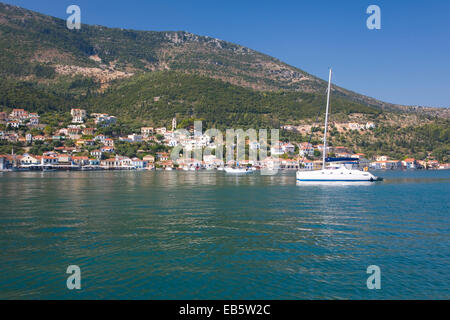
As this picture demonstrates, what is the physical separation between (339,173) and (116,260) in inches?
1351

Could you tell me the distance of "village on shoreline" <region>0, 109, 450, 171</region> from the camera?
3595 inches

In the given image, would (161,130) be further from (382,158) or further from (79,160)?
(382,158)

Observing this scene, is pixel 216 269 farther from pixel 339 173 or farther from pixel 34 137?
pixel 34 137

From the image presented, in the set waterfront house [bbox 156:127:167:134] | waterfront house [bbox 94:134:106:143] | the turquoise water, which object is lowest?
the turquoise water

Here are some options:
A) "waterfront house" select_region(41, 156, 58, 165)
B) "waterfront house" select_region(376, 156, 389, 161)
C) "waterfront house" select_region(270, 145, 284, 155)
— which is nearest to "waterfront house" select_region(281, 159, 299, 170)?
"waterfront house" select_region(270, 145, 284, 155)

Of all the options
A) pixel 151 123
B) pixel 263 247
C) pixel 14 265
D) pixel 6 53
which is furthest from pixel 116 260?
pixel 6 53

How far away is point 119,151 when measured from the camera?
341 ft

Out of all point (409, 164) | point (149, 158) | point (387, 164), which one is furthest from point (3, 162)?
point (409, 164)

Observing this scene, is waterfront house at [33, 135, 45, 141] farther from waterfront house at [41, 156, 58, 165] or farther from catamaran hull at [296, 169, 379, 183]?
catamaran hull at [296, 169, 379, 183]

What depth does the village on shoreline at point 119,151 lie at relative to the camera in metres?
91.3

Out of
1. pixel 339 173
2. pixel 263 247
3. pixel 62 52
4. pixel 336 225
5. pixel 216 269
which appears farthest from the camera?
pixel 62 52
